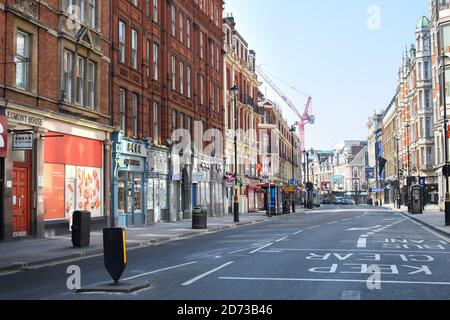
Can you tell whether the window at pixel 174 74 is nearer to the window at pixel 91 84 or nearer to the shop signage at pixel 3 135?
the window at pixel 91 84

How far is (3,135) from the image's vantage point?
19.3 meters

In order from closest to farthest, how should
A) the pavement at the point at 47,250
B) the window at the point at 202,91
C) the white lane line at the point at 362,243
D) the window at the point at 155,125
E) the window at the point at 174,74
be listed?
the pavement at the point at 47,250 → the white lane line at the point at 362,243 → the window at the point at 155,125 → the window at the point at 174,74 → the window at the point at 202,91

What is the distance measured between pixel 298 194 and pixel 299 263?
103 metres

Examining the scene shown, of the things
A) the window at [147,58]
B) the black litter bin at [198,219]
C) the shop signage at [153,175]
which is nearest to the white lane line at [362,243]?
the black litter bin at [198,219]

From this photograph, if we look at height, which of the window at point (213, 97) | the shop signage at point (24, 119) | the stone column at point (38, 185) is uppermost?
the window at point (213, 97)

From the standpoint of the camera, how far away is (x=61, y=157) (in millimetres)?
24234

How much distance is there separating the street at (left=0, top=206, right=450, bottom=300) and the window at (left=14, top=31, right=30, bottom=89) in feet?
27.3

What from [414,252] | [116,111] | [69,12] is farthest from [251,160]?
[414,252]

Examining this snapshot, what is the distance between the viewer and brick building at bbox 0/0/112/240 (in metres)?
20.7

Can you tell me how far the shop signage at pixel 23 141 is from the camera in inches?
802

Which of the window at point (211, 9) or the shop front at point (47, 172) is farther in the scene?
the window at point (211, 9)

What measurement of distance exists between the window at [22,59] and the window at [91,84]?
5.05 meters

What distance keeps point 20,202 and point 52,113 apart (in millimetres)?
3793
